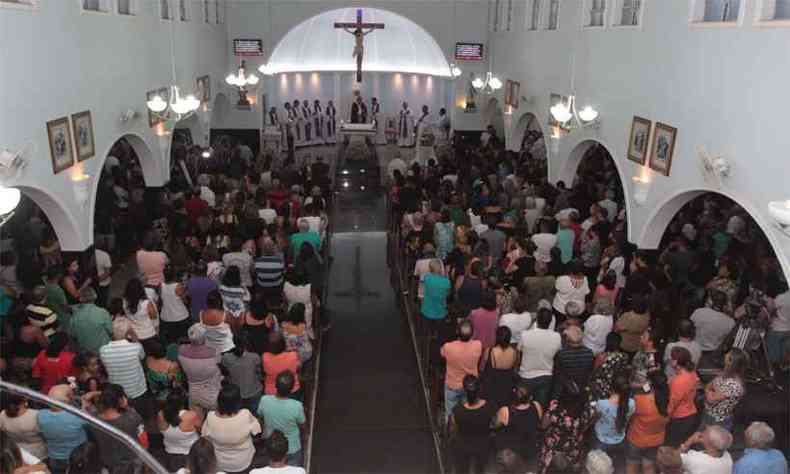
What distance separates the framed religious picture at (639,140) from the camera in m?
9.29

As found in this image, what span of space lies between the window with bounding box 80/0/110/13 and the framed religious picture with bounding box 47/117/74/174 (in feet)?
5.50

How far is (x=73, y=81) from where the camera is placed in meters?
8.33

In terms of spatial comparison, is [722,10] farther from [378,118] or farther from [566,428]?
[378,118]

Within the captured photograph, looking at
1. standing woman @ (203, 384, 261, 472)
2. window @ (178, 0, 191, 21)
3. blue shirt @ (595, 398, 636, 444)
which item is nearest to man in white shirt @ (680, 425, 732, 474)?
blue shirt @ (595, 398, 636, 444)

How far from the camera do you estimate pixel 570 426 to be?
5227 mm

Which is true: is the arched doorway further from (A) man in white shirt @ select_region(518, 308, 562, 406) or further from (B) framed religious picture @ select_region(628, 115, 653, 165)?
(B) framed religious picture @ select_region(628, 115, 653, 165)

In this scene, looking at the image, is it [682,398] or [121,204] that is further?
[121,204]

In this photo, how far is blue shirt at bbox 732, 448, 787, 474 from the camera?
447 centimetres

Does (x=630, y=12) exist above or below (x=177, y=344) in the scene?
above

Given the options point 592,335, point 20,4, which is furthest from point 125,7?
point 592,335

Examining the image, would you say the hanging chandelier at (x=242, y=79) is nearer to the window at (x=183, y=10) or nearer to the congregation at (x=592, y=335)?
the window at (x=183, y=10)

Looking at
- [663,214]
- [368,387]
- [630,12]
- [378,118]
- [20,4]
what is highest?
[630,12]

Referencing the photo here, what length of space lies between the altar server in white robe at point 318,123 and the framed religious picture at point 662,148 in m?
15.9

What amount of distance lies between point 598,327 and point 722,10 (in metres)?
4.04
